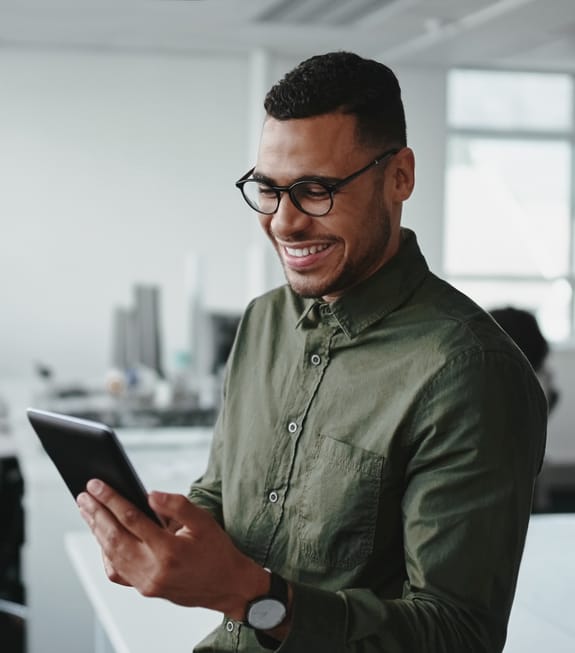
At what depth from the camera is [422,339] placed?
124 centimetres

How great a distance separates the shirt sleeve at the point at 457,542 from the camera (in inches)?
44.4

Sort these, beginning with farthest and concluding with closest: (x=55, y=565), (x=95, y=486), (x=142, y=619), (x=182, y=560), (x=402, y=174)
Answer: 1. (x=55, y=565)
2. (x=142, y=619)
3. (x=402, y=174)
4. (x=95, y=486)
5. (x=182, y=560)

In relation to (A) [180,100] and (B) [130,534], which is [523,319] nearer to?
(B) [130,534]

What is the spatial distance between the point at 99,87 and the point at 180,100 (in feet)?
1.85

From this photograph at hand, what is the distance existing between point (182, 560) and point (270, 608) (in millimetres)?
115

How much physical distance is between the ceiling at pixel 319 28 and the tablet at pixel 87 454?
3941mm

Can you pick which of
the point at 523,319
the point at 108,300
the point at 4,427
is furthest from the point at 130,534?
the point at 108,300

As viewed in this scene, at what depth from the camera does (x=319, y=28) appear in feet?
19.5

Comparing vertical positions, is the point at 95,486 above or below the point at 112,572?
above

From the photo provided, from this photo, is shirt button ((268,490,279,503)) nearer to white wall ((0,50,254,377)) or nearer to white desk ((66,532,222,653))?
white desk ((66,532,222,653))

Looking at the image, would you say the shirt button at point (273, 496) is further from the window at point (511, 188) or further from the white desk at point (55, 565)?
the window at point (511, 188)

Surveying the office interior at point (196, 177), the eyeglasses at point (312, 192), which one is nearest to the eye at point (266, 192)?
the eyeglasses at point (312, 192)

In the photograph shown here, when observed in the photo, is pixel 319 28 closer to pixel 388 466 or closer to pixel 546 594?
pixel 546 594

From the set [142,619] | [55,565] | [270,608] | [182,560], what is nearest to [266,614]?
[270,608]
